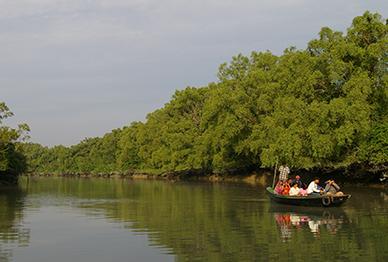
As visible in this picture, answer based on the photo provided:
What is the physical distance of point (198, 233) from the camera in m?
18.0

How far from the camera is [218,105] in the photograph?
179ft

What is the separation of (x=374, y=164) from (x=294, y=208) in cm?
1474

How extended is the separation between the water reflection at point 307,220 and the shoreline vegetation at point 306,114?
11822 mm

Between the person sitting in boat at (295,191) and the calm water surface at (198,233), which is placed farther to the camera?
the person sitting in boat at (295,191)

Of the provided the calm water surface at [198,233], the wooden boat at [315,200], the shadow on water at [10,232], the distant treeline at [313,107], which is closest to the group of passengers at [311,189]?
the wooden boat at [315,200]

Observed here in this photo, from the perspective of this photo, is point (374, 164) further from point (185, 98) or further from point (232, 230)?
point (185, 98)

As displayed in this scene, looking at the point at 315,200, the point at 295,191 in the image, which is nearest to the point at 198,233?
the point at 315,200

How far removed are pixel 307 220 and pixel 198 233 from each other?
528 centimetres

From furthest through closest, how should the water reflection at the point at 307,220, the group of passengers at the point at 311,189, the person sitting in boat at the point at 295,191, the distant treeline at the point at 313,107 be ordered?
1. the distant treeline at the point at 313,107
2. the person sitting in boat at the point at 295,191
3. the group of passengers at the point at 311,189
4. the water reflection at the point at 307,220

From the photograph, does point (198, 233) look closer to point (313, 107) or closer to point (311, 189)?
point (311, 189)

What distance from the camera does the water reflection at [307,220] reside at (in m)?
18.1

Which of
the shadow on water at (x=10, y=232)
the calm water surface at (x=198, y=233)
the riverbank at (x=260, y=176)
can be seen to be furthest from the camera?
the riverbank at (x=260, y=176)

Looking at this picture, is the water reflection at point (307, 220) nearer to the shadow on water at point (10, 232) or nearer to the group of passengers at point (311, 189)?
the group of passengers at point (311, 189)

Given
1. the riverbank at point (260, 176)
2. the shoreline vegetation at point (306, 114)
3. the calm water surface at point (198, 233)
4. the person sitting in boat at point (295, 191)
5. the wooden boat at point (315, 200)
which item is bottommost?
the calm water surface at point (198, 233)
